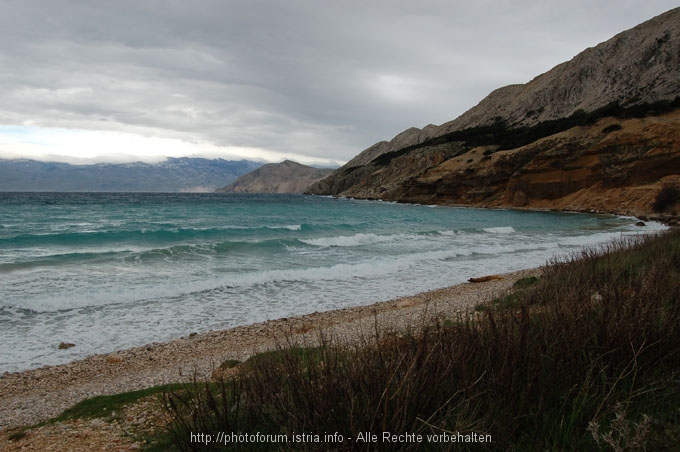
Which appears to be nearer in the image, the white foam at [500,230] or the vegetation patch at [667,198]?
the white foam at [500,230]

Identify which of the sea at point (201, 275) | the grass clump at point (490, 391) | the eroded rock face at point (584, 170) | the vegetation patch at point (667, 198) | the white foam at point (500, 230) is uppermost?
the eroded rock face at point (584, 170)

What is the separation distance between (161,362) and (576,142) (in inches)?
2227

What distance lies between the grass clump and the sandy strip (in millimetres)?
1109

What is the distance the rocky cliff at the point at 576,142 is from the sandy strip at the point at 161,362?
4360cm

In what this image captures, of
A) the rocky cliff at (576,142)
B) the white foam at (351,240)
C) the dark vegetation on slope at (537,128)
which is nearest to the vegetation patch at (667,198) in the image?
the rocky cliff at (576,142)

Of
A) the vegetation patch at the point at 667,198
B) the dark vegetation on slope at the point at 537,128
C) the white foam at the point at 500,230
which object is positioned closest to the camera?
the white foam at the point at 500,230

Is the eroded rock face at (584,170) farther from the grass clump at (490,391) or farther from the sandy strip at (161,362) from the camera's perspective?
the grass clump at (490,391)

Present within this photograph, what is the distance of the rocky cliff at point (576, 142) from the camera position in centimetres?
4572

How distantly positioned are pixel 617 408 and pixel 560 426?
0.42 meters

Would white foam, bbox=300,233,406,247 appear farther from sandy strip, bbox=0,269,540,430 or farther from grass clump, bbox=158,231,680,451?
grass clump, bbox=158,231,680,451

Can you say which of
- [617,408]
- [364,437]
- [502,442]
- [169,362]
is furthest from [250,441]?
[169,362]

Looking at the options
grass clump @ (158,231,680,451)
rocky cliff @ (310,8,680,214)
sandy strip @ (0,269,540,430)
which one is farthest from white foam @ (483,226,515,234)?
grass clump @ (158,231,680,451)

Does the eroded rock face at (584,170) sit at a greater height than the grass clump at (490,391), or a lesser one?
greater

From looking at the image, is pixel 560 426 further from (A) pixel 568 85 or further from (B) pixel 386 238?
(A) pixel 568 85
